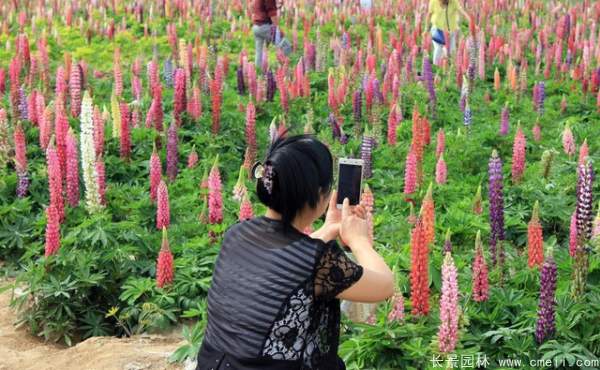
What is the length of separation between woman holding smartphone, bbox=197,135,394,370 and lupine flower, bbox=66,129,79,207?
12.7 feet

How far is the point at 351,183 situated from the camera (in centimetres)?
371

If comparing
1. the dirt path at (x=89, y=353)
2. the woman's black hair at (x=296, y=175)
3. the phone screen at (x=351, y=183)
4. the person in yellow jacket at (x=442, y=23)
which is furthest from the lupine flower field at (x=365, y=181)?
the woman's black hair at (x=296, y=175)

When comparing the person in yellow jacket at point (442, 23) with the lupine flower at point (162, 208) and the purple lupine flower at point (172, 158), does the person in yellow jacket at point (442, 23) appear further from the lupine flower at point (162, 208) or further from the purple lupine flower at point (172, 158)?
the lupine flower at point (162, 208)

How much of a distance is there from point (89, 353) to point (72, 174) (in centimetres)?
199

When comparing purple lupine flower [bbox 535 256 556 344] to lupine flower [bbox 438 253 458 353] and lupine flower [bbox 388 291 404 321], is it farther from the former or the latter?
lupine flower [bbox 388 291 404 321]

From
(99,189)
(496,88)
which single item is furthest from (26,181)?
(496,88)

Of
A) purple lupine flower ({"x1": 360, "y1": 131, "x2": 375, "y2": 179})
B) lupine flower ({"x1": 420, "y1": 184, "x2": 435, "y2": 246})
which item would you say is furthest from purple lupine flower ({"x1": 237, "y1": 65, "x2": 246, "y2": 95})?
lupine flower ({"x1": 420, "y1": 184, "x2": 435, "y2": 246})

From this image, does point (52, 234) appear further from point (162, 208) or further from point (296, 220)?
point (296, 220)

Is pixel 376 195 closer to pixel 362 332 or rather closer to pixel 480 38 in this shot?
pixel 362 332

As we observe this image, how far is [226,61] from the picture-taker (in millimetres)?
12461

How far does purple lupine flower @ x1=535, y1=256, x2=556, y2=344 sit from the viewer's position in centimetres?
434

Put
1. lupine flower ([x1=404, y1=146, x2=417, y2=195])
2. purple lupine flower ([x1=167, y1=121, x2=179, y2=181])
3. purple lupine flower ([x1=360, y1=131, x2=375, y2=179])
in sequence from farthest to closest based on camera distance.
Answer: purple lupine flower ([x1=167, y1=121, x2=179, y2=181]), purple lupine flower ([x1=360, y1=131, x2=375, y2=179]), lupine flower ([x1=404, y1=146, x2=417, y2=195])

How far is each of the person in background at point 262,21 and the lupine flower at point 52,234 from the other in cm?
710

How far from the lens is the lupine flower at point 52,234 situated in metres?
6.08
